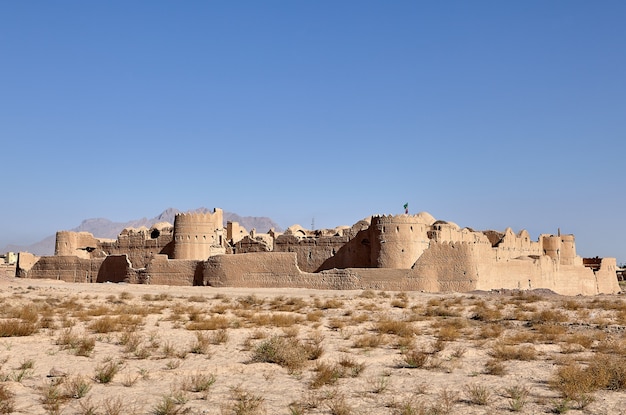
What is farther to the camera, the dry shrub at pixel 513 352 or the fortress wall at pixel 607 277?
the fortress wall at pixel 607 277

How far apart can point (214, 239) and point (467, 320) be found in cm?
2499

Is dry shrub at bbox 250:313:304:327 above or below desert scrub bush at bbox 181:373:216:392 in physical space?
above

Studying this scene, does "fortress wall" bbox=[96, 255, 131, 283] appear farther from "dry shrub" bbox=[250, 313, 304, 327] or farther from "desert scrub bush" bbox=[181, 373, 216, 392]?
"desert scrub bush" bbox=[181, 373, 216, 392]

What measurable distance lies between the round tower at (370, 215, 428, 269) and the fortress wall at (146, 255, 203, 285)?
8.86 metres

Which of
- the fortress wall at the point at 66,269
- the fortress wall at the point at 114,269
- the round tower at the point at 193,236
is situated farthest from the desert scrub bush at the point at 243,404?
the fortress wall at the point at 66,269

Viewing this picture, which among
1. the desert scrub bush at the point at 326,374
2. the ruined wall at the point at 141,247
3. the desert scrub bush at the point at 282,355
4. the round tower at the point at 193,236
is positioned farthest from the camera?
the ruined wall at the point at 141,247

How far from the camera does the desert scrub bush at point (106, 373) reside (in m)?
8.44

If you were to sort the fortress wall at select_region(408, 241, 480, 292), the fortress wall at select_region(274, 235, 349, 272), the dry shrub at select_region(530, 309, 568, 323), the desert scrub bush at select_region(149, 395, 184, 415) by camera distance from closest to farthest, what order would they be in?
the desert scrub bush at select_region(149, 395, 184, 415) < the dry shrub at select_region(530, 309, 568, 323) < the fortress wall at select_region(408, 241, 480, 292) < the fortress wall at select_region(274, 235, 349, 272)

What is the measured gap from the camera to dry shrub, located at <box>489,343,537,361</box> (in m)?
10.4

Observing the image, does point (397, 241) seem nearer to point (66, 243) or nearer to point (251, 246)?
point (251, 246)

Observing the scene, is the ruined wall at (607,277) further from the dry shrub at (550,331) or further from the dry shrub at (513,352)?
the dry shrub at (513,352)


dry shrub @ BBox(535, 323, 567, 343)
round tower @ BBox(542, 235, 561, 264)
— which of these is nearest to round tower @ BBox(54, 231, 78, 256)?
round tower @ BBox(542, 235, 561, 264)

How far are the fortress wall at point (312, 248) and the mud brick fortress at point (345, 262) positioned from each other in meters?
0.05

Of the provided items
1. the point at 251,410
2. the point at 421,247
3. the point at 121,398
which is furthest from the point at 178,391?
the point at 421,247
